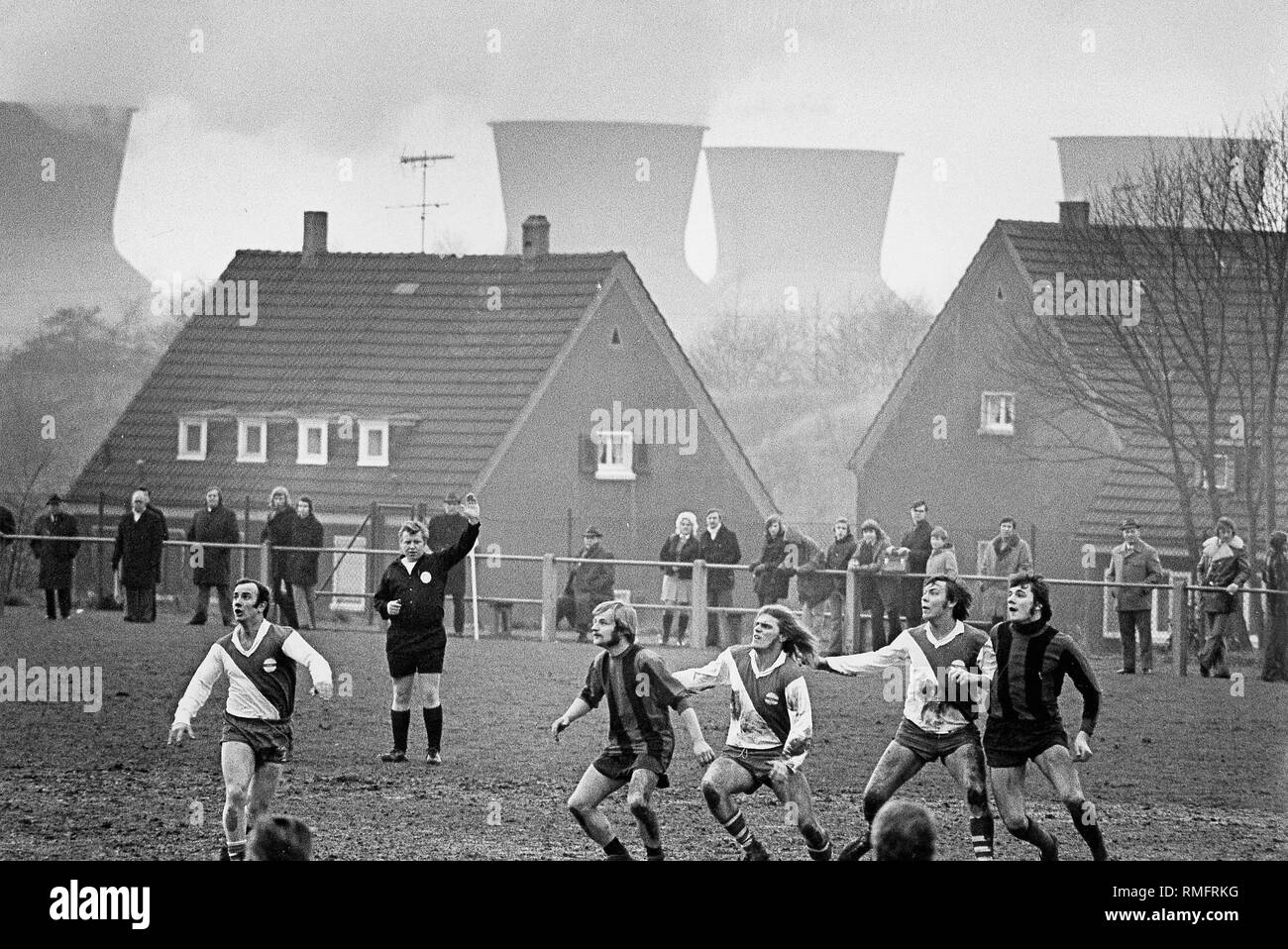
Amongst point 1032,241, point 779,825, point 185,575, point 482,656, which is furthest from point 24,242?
point 779,825

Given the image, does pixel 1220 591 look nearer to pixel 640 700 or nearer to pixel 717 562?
pixel 717 562

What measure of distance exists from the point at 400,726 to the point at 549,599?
31.1 ft

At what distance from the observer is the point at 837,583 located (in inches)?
939

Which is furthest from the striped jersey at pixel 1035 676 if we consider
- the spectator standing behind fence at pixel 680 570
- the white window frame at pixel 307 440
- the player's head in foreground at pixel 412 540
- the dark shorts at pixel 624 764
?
the white window frame at pixel 307 440

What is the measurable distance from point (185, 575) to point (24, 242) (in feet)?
53.5

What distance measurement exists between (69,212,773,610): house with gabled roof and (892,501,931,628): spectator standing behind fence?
13.5 meters

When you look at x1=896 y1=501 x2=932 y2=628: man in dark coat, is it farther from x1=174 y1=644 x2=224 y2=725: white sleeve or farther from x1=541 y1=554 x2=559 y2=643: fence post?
x1=174 y1=644 x2=224 y2=725: white sleeve

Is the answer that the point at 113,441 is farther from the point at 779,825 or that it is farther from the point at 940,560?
the point at 779,825

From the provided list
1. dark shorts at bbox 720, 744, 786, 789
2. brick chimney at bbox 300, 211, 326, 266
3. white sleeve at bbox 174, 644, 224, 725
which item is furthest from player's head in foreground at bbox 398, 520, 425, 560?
brick chimney at bbox 300, 211, 326, 266

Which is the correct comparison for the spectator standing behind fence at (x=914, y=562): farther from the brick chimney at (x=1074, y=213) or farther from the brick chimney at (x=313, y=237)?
the brick chimney at (x=313, y=237)

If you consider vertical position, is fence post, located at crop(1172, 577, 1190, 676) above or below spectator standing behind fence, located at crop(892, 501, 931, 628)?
below

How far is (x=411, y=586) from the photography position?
52.5ft

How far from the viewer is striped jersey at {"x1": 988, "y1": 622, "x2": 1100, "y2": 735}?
12203 mm

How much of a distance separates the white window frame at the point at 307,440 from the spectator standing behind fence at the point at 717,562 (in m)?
14.9
